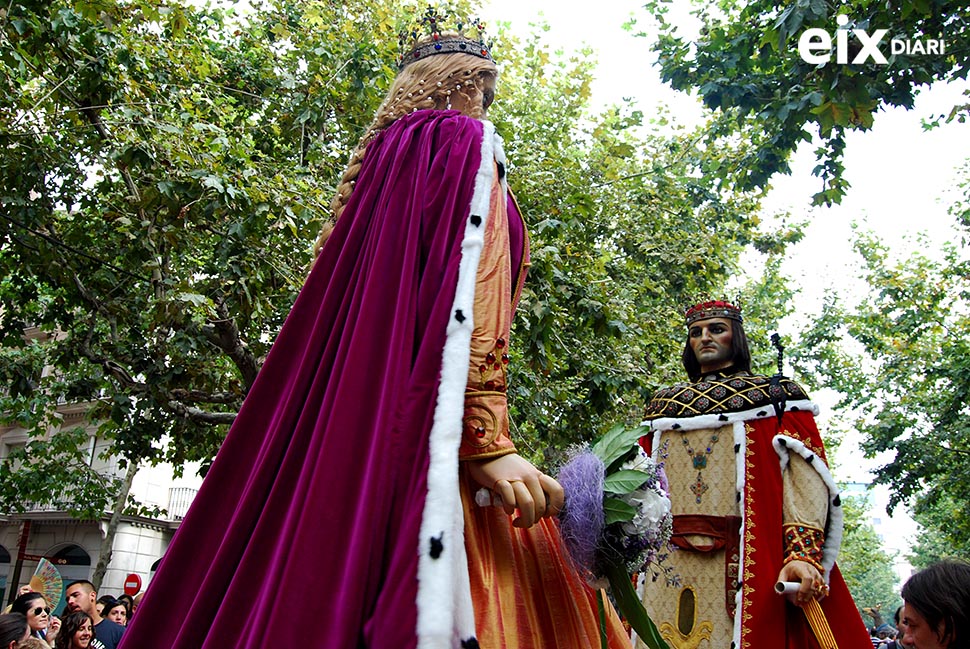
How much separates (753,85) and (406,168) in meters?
5.92

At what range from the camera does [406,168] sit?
236 centimetres

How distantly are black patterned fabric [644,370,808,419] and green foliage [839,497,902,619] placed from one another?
1233 cm

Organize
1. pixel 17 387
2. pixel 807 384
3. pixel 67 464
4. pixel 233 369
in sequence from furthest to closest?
pixel 807 384 < pixel 67 464 < pixel 233 369 < pixel 17 387

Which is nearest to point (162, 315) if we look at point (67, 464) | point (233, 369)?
point (233, 369)

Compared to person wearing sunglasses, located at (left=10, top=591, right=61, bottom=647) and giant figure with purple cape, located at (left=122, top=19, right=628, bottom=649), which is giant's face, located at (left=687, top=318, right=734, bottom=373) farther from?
person wearing sunglasses, located at (left=10, top=591, right=61, bottom=647)

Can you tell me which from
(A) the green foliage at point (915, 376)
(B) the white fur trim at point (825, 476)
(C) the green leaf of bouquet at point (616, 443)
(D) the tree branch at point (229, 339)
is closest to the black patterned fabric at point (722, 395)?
(B) the white fur trim at point (825, 476)

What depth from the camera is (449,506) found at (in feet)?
5.68

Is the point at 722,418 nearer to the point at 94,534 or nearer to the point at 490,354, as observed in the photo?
the point at 490,354

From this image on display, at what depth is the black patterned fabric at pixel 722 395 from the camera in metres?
4.23

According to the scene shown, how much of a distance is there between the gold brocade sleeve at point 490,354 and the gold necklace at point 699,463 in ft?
8.03

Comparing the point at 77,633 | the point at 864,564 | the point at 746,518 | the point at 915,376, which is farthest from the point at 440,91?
the point at 864,564

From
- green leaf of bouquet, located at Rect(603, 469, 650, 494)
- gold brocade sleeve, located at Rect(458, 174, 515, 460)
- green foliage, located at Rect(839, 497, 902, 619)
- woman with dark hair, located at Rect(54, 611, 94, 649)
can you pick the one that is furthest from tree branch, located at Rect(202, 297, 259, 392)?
green foliage, located at Rect(839, 497, 902, 619)

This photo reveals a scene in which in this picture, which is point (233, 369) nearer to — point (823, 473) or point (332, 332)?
point (823, 473)

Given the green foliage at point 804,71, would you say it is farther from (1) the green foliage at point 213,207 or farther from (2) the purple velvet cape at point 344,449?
(2) the purple velvet cape at point 344,449
